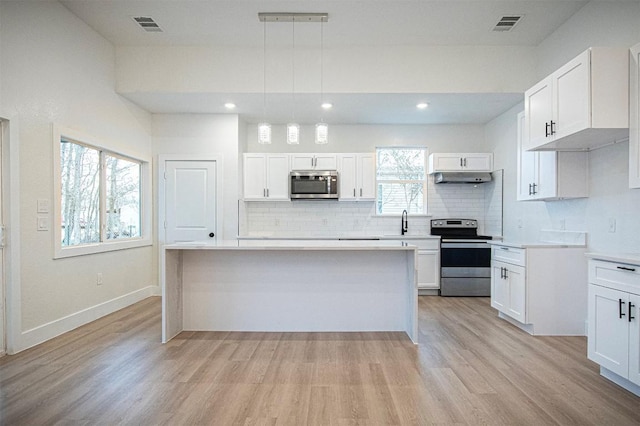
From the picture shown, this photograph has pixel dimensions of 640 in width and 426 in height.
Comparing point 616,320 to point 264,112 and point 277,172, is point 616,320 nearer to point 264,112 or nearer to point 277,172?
point 277,172

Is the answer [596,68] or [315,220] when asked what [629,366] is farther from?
[315,220]

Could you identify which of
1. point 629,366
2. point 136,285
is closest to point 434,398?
point 629,366

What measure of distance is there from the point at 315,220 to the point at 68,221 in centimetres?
338

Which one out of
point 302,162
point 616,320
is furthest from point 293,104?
point 616,320

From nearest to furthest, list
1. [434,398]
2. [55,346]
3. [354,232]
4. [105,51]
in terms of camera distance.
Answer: [434,398], [55,346], [105,51], [354,232]

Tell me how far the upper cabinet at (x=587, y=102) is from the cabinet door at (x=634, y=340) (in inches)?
52.2

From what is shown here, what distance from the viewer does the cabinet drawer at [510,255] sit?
3.73 meters

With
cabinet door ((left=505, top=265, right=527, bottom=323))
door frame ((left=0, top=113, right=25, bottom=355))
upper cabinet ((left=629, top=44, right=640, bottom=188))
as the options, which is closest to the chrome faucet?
cabinet door ((left=505, top=265, right=527, bottom=323))

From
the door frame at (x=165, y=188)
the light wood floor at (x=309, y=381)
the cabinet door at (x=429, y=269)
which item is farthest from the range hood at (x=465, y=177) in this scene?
the door frame at (x=165, y=188)

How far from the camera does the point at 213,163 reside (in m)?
5.44

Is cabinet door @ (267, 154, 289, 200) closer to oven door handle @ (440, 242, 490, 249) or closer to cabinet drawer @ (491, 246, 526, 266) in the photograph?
Answer: oven door handle @ (440, 242, 490, 249)

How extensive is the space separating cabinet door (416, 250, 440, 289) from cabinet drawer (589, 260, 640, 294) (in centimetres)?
280

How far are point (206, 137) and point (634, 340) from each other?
17.0 feet

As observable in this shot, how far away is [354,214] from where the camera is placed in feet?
20.0
